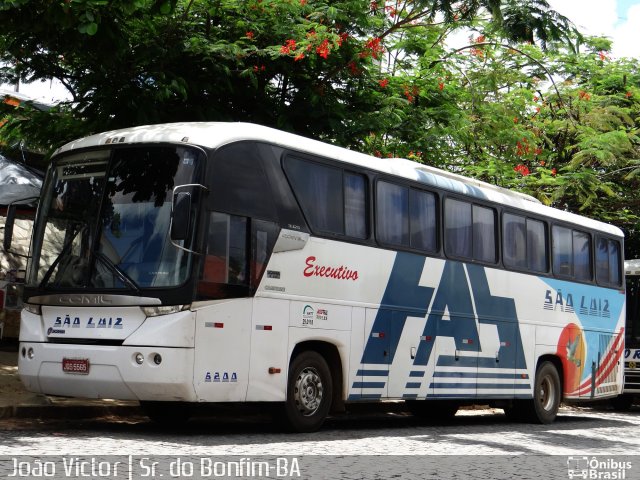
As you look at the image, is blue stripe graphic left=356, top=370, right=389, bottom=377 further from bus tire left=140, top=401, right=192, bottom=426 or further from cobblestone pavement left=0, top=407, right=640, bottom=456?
bus tire left=140, top=401, right=192, bottom=426

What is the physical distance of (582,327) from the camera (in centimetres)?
1770

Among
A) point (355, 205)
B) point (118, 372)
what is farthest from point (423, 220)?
point (118, 372)

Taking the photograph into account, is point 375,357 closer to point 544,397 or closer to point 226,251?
point 226,251

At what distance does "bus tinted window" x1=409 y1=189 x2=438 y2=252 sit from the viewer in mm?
13633

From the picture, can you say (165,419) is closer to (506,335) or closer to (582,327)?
(506,335)

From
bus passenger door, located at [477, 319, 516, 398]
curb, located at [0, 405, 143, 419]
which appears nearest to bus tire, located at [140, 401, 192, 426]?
curb, located at [0, 405, 143, 419]

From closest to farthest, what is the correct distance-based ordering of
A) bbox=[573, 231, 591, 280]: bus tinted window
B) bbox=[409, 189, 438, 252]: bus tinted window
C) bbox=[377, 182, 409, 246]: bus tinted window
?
bbox=[377, 182, 409, 246]: bus tinted window, bbox=[409, 189, 438, 252]: bus tinted window, bbox=[573, 231, 591, 280]: bus tinted window

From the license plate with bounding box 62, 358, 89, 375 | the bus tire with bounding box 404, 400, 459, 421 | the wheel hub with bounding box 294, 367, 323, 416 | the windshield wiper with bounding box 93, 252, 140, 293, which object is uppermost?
the windshield wiper with bounding box 93, 252, 140, 293

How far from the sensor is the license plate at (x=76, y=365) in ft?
33.7

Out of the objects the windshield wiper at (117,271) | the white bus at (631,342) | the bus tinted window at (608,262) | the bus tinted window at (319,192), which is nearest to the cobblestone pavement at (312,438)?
the windshield wiper at (117,271)

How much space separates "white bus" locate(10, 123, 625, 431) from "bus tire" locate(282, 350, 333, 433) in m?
0.02

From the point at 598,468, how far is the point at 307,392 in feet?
11.4

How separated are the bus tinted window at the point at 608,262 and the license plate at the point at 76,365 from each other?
11044 millimetres

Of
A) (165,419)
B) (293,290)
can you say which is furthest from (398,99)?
(165,419)
